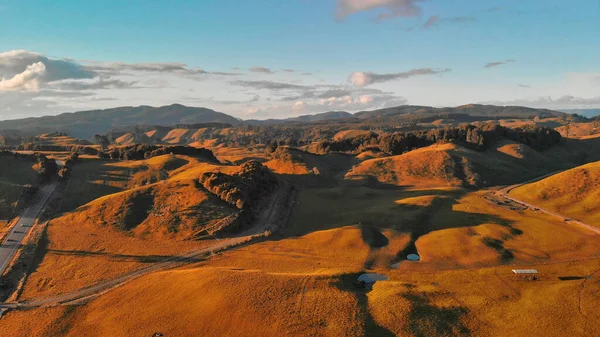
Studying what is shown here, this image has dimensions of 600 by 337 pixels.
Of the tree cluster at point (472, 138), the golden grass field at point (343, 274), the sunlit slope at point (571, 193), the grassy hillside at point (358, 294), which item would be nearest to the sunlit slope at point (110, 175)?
the golden grass field at point (343, 274)

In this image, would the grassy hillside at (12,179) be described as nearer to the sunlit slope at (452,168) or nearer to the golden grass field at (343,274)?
the golden grass field at (343,274)

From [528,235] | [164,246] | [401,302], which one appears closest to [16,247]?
[164,246]

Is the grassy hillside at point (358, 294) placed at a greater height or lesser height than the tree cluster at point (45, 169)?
lesser

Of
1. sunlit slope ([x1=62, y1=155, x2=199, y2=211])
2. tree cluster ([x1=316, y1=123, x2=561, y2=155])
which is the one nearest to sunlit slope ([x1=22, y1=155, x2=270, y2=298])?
sunlit slope ([x1=62, y1=155, x2=199, y2=211])

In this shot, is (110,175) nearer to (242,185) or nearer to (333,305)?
Answer: (242,185)

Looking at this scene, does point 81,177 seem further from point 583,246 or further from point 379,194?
point 583,246

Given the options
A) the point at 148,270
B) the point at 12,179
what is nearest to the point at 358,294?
the point at 148,270
